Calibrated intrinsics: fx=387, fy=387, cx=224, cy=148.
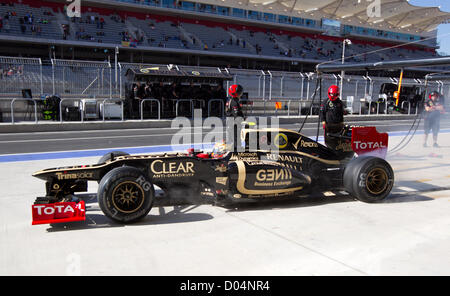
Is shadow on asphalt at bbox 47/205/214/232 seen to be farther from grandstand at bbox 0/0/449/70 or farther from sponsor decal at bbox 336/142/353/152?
grandstand at bbox 0/0/449/70

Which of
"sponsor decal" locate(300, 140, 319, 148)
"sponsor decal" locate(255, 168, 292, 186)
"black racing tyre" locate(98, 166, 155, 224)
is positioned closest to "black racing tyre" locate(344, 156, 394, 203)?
"sponsor decal" locate(300, 140, 319, 148)

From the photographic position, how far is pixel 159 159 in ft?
16.9

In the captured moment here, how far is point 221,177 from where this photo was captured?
17.7ft

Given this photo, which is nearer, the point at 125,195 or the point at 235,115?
the point at 125,195

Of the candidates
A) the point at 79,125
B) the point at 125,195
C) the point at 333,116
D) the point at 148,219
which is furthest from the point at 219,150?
the point at 79,125

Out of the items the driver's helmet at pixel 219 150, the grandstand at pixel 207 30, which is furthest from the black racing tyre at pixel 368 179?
the grandstand at pixel 207 30

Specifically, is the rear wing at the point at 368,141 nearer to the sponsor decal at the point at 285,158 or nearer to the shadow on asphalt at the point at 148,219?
the sponsor decal at the point at 285,158

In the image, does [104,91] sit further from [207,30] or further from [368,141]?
[207,30]

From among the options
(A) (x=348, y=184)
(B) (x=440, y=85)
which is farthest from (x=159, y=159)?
(B) (x=440, y=85)

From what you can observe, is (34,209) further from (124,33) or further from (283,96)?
(124,33)

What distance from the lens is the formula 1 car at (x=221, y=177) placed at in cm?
463

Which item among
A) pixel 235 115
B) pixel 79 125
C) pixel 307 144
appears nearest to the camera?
pixel 307 144

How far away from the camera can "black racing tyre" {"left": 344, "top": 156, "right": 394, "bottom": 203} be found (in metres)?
5.70

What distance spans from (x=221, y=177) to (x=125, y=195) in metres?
1.37
